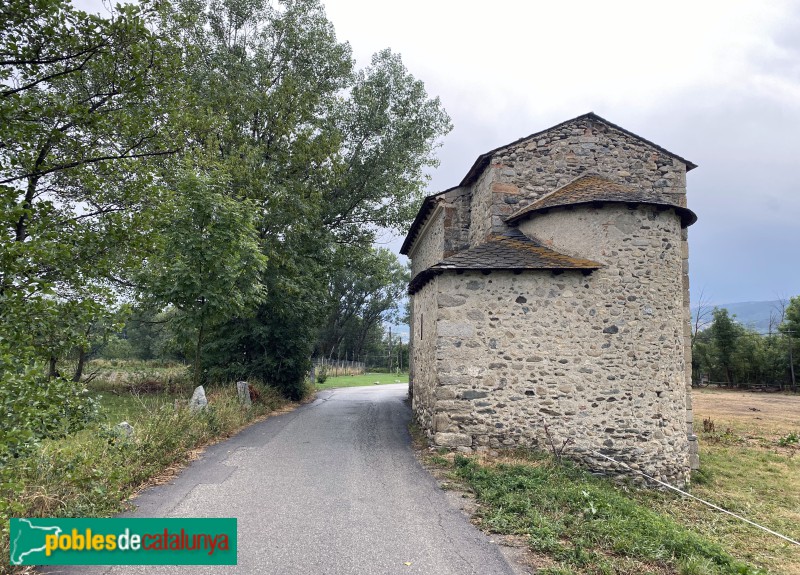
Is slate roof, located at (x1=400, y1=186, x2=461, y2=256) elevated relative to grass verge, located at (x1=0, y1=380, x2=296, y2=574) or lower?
elevated

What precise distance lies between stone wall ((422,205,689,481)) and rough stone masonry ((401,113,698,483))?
20mm

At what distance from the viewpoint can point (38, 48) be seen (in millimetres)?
3865

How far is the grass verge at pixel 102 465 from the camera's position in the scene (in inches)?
169

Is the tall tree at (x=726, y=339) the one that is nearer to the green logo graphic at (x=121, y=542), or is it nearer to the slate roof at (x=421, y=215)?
the slate roof at (x=421, y=215)

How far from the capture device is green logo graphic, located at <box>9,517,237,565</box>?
13.4 feet

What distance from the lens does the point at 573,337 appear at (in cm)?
951

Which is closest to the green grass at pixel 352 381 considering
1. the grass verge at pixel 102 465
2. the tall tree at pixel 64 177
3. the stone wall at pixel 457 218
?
the stone wall at pixel 457 218

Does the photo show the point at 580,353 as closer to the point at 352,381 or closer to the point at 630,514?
the point at 630,514

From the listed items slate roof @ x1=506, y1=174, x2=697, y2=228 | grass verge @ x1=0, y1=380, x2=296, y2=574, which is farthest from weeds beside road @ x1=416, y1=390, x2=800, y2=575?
slate roof @ x1=506, y1=174, x2=697, y2=228

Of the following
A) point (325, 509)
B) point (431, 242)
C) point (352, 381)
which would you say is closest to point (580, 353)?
point (325, 509)

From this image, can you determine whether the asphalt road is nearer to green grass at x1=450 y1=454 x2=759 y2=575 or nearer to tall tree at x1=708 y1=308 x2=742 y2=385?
green grass at x1=450 y1=454 x2=759 y2=575

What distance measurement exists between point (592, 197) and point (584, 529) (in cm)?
670

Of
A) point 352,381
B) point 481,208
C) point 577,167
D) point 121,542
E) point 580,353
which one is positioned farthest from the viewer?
point 352,381

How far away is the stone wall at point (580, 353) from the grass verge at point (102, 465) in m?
4.50
